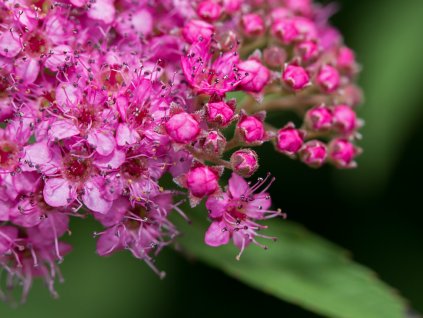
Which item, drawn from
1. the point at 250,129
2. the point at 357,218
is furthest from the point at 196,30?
the point at 357,218

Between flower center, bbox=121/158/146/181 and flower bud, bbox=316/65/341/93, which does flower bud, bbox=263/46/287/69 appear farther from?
flower center, bbox=121/158/146/181

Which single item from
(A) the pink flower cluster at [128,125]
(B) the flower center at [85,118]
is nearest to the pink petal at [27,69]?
(A) the pink flower cluster at [128,125]

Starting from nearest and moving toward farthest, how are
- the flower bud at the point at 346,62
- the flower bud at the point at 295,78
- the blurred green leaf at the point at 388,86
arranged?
the flower bud at the point at 295,78, the flower bud at the point at 346,62, the blurred green leaf at the point at 388,86

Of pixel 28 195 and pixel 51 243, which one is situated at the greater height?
pixel 28 195

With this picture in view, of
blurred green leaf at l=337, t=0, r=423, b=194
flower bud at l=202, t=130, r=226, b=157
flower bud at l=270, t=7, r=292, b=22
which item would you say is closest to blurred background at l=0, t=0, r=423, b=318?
blurred green leaf at l=337, t=0, r=423, b=194

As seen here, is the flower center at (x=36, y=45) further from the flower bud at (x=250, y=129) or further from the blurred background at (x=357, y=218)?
the blurred background at (x=357, y=218)

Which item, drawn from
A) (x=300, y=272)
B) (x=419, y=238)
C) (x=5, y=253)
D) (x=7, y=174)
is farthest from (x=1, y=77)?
(x=419, y=238)

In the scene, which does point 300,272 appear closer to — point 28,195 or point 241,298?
point 241,298
